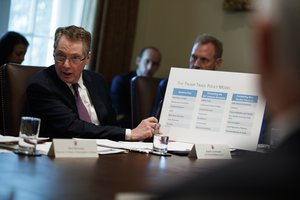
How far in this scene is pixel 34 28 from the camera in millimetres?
5738

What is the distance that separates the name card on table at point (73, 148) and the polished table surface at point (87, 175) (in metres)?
0.04

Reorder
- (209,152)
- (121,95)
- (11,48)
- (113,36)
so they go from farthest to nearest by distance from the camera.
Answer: (113,36) < (121,95) < (11,48) < (209,152)

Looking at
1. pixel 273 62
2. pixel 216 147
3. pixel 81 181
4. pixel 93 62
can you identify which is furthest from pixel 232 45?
pixel 273 62

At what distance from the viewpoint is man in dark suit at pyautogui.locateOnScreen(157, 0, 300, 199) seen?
683 mm

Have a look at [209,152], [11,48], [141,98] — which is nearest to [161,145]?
[209,152]

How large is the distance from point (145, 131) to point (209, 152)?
456 mm

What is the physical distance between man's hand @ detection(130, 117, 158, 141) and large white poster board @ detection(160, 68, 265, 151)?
0.32 feet

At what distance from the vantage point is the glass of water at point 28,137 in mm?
2227

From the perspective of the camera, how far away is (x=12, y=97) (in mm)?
3141

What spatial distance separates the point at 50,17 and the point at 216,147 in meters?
3.49

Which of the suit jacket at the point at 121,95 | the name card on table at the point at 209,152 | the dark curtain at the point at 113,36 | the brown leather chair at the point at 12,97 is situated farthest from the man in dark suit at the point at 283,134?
the dark curtain at the point at 113,36

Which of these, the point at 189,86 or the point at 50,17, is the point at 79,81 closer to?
the point at 189,86

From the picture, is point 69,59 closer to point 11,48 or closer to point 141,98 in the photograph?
point 141,98

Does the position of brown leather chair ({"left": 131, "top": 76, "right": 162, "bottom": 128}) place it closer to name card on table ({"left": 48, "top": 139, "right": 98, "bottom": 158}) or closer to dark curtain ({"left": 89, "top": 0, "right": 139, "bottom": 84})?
name card on table ({"left": 48, "top": 139, "right": 98, "bottom": 158})
